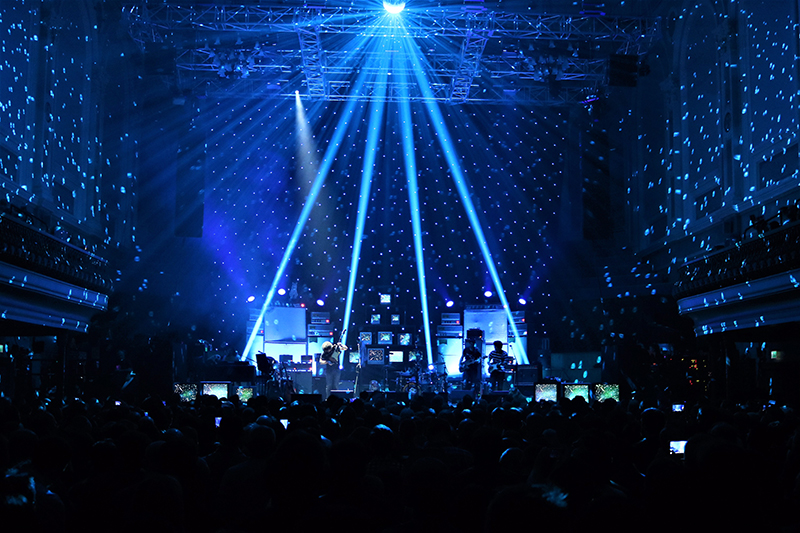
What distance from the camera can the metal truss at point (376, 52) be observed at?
57.5 ft

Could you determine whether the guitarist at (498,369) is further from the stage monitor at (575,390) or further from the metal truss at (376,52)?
the metal truss at (376,52)

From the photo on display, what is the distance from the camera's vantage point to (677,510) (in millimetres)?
2234

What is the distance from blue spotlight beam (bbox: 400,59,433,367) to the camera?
926 inches

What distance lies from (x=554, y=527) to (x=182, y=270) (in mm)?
20456

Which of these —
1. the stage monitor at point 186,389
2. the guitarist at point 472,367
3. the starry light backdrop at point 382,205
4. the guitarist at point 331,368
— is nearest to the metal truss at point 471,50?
the starry light backdrop at point 382,205

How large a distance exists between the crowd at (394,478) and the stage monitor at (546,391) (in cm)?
482

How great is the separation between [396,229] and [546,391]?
13703mm

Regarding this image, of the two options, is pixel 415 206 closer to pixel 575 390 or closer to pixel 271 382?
pixel 271 382

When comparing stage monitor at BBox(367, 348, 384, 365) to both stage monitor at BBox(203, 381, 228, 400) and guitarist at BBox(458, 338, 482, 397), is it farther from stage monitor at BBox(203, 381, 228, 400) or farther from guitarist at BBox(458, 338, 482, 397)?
stage monitor at BBox(203, 381, 228, 400)

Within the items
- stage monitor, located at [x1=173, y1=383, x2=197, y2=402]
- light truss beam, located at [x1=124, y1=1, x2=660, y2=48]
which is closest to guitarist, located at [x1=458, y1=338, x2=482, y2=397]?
stage monitor, located at [x1=173, y1=383, x2=197, y2=402]

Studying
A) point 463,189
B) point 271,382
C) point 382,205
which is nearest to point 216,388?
point 271,382

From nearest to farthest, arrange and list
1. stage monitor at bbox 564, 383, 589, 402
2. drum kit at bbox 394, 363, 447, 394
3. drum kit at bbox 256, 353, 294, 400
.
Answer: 1. stage monitor at bbox 564, 383, 589, 402
2. drum kit at bbox 256, 353, 294, 400
3. drum kit at bbox 394, 363, 447, 394

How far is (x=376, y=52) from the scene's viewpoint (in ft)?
67.0

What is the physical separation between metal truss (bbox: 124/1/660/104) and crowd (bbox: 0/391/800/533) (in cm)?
1371
